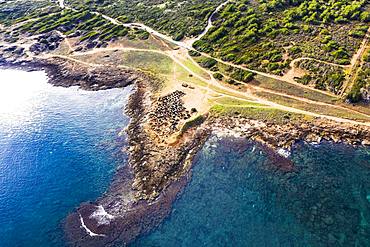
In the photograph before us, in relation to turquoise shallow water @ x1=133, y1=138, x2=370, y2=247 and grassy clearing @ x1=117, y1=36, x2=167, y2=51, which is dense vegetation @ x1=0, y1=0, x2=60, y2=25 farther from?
turquoise shallow water @ x1=133, y1=138, x2=370, y2=247

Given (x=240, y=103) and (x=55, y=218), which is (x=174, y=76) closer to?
(x=240, y=103)

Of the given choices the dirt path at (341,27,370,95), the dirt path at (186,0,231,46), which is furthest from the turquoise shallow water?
the dirt path at (186,0,231,46)

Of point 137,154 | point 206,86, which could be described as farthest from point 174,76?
point 137,154

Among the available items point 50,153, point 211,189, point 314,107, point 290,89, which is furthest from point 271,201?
point 50,153

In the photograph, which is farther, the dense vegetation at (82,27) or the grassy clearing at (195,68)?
the dense vegetation at (82,27)

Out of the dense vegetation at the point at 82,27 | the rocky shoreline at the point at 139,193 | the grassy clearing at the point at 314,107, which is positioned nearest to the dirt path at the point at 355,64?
the grassy clearing at the point at 314,107

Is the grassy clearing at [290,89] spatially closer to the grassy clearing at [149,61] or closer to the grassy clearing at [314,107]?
the grassy clearing at [314,107]
